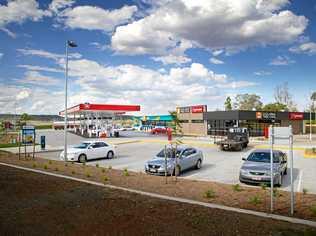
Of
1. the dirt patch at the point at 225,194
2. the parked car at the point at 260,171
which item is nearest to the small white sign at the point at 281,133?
the dirt patch at the point at 225,194

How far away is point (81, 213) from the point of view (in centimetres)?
692

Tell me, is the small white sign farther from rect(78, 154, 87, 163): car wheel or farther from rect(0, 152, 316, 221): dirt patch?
rect(78, 154, 87, 163): car wheel

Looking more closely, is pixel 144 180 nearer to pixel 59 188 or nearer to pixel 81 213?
pixel 59 188

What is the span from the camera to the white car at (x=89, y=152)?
19797 mm

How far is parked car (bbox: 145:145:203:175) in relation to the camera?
14.1 metres

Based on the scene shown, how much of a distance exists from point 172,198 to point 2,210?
15.1 feet

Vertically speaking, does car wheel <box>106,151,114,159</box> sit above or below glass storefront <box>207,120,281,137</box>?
below

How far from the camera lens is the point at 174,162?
14.2 meters

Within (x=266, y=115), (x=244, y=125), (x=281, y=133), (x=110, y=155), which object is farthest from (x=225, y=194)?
(x=266, y=115)

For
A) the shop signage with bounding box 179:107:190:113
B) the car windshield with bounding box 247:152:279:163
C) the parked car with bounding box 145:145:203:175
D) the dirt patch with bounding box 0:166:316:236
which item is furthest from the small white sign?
the shop signage with bounding box 179:107:190:113

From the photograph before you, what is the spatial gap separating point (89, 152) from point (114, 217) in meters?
14.4

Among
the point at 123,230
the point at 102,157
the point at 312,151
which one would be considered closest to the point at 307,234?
the point at 123,230

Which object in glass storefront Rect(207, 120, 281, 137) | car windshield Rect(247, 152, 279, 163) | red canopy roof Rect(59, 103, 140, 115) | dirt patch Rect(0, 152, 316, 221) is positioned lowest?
dirt patch Rect(0, 152, 316, 221)

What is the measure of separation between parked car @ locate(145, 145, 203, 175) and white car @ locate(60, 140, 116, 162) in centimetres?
693
